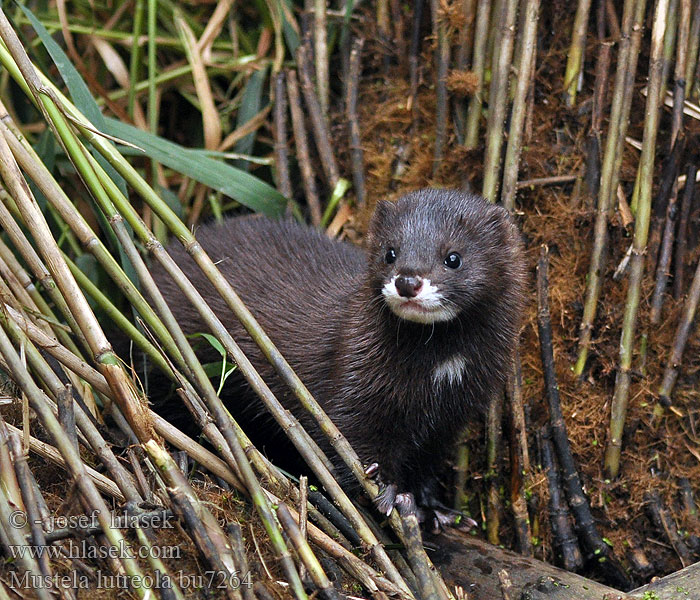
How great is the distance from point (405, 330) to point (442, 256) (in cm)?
38

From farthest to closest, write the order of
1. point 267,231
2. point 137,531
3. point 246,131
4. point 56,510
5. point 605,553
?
point 246,131, point 267,231, point 605,553, point 56,510, point 137,531

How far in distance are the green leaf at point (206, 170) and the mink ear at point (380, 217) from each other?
1267mm

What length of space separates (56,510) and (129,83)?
10.3ft

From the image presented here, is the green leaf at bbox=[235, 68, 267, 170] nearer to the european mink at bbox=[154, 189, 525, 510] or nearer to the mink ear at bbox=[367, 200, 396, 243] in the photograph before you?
the european mink at bbox=[154, 189, 525, 510]

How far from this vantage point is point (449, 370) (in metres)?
3.57

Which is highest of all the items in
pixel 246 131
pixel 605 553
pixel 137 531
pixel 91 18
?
pixel 91 18

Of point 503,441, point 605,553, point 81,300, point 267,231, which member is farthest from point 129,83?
point 605,553

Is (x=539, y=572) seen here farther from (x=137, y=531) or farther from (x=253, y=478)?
(x=137, y=531)

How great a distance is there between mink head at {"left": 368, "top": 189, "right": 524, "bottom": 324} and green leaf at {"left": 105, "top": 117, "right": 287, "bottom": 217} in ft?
4.21

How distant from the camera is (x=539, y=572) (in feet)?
11.6

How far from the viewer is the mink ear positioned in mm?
3619

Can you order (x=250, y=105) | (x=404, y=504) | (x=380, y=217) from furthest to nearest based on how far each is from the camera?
(x=250, y=105), (x=380, y=217), (x=404, y=504)

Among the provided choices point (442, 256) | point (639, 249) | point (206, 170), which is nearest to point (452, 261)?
point (442, 256)

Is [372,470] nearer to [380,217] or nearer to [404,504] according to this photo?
[404,504]
